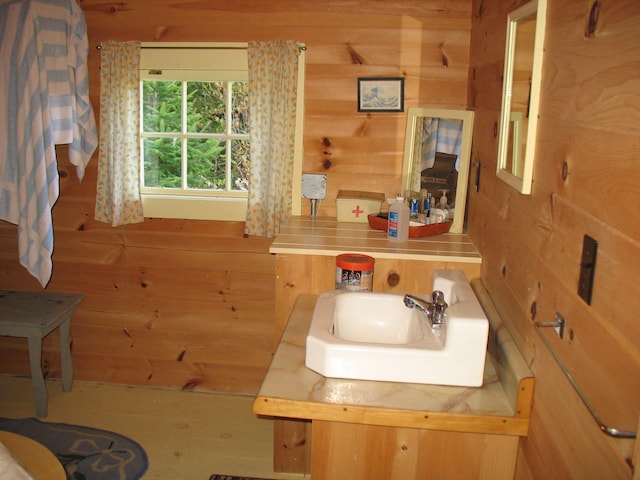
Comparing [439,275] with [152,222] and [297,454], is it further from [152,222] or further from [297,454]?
[152,222]

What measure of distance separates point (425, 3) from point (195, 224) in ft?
4.62

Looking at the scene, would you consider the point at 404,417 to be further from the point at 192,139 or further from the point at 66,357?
the point at 66,357

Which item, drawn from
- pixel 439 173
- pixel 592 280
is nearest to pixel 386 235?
pixel 439 173

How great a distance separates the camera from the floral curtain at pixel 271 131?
2.76 meters

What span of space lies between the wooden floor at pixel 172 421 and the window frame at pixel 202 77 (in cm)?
88

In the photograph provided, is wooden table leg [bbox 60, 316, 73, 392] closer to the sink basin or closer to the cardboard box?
the cardboard box

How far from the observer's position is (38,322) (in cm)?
279

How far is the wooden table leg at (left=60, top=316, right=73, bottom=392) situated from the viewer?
3049 mm

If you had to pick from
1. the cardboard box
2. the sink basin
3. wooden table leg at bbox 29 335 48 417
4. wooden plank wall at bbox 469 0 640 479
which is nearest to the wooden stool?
wooden table leg at bbox 29 335 48 417

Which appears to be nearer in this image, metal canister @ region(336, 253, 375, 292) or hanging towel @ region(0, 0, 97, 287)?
metal canister @ region(336, 253, 375, 292)

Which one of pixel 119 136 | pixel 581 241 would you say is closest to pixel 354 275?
pixel 581 241

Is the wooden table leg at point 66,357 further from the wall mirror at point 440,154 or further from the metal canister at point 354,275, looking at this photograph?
the wall mirror at point 440,154

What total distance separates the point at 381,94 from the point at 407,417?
1.64 metres

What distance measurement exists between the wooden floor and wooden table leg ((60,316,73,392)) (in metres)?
0.05
